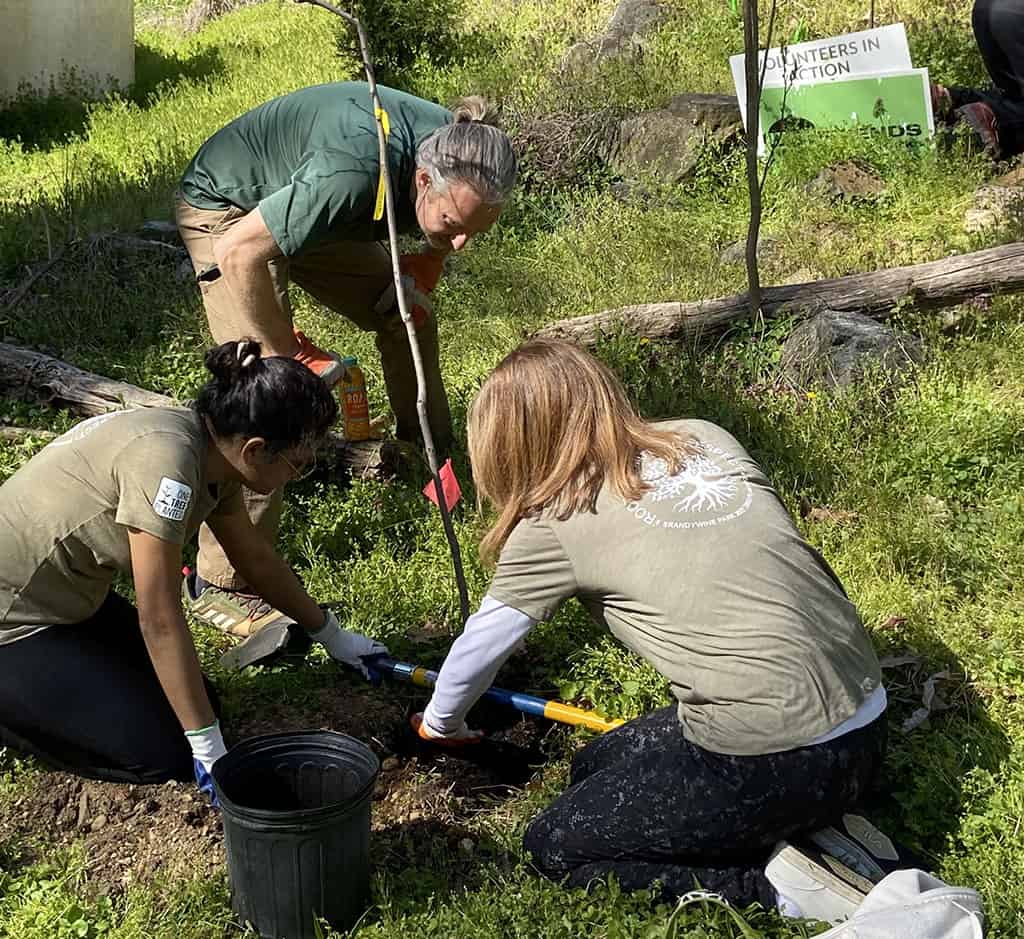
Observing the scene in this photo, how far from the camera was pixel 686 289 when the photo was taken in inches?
246

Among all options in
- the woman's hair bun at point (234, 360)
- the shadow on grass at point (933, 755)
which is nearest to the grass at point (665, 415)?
the shadow on grass at point (933, 755)

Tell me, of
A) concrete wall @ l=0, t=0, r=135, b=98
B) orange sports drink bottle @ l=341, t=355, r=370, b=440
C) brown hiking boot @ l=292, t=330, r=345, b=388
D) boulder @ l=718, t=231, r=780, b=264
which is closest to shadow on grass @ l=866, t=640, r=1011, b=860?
brown hiking boot @ l=292, t=330, r=345, b=388

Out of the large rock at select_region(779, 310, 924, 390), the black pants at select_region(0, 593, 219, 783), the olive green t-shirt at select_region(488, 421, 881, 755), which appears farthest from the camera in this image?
the large rock at select_region(779, 310, 924, 390)

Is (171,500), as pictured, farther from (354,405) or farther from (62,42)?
(62,42)

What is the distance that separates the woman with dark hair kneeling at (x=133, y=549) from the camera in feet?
9.71

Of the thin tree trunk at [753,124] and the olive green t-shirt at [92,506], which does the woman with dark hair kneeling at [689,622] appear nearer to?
the olive green t-shirt at [92,506]

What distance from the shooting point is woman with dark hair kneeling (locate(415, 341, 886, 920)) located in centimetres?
261

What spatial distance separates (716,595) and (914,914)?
0.76 meters

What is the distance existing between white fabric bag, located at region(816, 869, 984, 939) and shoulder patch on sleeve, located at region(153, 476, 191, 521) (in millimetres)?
1798

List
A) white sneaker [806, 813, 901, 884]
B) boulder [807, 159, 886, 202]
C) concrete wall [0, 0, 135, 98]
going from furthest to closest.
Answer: concrete wall [0, 0, 135, 98] < boulder [807, 159, 886, 202] < white sneaker [806, 813, 901, 884]

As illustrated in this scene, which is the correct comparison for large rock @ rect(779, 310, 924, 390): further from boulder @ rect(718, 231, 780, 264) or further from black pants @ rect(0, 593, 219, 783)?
black pants @ rect(0, 593, 219, 783)

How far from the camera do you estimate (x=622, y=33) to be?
10.2 metres

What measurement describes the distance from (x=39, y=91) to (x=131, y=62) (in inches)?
58.5

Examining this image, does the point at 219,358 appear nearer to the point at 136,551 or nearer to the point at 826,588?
the point at 136,551
